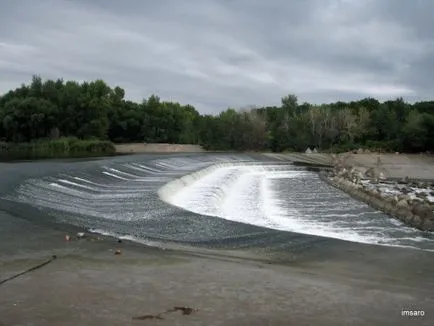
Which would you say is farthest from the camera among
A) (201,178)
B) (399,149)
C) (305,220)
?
A: (399,149)

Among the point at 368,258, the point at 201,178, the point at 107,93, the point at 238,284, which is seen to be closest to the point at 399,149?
the point at 201,178

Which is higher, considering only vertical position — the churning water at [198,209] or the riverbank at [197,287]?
the riverbank at [197,287]

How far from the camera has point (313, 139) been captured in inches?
2510

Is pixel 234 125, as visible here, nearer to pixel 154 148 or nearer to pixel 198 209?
pixel 154 148

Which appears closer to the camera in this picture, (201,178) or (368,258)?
(368,258)

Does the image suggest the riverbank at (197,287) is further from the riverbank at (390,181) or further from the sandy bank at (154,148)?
the sandy bank at (154,148)

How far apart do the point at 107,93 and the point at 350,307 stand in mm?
77350

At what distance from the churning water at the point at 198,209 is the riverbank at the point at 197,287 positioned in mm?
2095

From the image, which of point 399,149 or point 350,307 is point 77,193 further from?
point 399,149

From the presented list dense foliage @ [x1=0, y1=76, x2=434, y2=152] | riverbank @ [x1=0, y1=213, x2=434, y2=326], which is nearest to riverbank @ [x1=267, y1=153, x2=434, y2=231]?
riverbank @ [x1=0, y1=213, x2=434, y2=326]

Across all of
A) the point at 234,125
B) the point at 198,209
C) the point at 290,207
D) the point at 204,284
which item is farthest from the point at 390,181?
the point at 234,125

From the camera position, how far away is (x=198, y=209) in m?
15.2

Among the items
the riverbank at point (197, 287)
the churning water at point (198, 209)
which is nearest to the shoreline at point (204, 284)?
the riverbank at point (197, 287)

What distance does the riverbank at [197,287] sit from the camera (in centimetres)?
501
